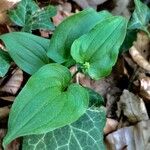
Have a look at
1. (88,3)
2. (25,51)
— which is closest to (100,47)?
(25,51)

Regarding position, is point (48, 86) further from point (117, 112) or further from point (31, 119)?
point (117, 112)

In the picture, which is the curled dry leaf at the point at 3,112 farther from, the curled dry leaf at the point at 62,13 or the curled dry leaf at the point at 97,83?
the curled dry leaf at the point at 62,13

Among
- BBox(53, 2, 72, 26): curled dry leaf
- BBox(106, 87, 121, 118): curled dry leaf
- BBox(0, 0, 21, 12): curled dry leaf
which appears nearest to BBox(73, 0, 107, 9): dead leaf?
BBox(53, 2, 72, 26): curled dry leaf

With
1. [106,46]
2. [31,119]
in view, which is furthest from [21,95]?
[106,46]

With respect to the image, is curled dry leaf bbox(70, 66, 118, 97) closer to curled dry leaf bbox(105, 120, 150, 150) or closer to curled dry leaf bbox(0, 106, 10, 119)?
curled dry leaf bbox(105, 120, 150, 150)

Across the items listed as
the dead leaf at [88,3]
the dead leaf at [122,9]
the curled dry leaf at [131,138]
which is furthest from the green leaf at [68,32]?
the dead leaf at [122,9]

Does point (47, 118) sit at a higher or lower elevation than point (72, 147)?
higher
